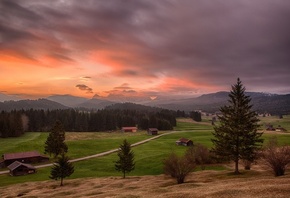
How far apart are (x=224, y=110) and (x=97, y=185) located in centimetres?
3026

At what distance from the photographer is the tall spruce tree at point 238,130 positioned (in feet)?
142

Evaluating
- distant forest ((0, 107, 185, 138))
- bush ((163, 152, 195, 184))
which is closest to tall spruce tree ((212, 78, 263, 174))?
bush ((163, 152, 195, 184))

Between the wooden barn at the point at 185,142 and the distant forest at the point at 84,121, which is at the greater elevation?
the distant forest at the point at 84,121

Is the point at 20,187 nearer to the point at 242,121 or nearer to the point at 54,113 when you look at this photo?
the point at 242,121

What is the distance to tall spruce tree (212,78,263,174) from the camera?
4325 centimetres

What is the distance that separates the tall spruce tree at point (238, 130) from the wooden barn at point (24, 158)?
67.9 metres

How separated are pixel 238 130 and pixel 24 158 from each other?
73.6 m

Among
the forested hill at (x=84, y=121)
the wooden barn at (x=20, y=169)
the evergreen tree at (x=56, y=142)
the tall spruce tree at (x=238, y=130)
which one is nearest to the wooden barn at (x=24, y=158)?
the evergreen tree at (x=56, y=142)

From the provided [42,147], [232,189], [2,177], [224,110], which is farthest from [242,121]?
[42,147]

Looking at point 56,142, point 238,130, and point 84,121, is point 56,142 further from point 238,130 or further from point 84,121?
point 84,121

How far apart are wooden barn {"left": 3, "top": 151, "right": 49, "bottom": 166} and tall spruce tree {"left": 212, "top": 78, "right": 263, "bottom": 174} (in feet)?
223

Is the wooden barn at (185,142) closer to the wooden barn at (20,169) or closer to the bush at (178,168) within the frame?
the wooden barn at (20,169)

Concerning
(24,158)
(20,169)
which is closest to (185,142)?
(24,158)

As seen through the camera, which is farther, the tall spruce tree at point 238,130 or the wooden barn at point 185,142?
the wooden barn at point 185,142
